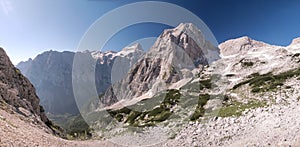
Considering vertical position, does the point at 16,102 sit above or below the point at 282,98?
above

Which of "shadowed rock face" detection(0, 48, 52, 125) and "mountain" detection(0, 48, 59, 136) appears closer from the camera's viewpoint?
"mountain" detection(0, 48, 59, 136)

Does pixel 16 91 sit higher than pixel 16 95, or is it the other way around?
pixel 16 91

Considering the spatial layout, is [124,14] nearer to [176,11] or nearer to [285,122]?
[176,11]

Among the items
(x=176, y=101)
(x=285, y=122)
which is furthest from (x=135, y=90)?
(x=285, y=122)

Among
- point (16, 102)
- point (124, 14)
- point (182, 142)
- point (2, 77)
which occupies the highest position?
point (124, 14)

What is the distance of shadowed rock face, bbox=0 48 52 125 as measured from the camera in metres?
31.3

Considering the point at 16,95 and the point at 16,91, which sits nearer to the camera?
the point at 16,95

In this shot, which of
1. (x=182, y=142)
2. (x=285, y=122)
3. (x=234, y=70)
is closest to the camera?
(x=285, y=122)

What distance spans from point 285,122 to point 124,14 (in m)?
23.9

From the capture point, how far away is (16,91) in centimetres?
3588

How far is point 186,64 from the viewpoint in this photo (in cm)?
19600

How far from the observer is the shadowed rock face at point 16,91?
31.3 m

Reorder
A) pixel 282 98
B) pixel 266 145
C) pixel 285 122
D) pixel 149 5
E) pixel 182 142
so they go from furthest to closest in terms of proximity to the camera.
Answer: pixel 282 98 < pixel 182 142 < pixel 149 5 < pixel 285 122 < pixel 266 145

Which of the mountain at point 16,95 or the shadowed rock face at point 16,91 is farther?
the shadowed rock face at point 16,91
